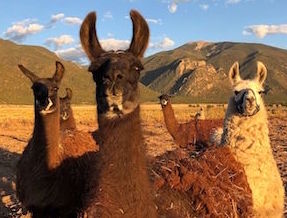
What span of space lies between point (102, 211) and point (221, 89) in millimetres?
155584

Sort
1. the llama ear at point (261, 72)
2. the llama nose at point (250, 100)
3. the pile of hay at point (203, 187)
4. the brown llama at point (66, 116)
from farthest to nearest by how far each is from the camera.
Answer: the brown llama at point (66, 116) < the llama ear at point (261, 72) < the llama nose at point (250, 100) < the pile of hay at point (203, 187)

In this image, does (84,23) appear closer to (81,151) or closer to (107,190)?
(107,190)

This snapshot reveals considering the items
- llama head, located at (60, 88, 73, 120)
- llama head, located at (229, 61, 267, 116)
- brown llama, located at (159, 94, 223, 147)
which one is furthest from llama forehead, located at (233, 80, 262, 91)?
llama head, located at (60, 88, 73, 120)

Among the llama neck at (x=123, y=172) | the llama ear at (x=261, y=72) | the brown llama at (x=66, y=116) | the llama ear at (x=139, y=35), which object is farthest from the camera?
the brown llama at (x=66, y=116)

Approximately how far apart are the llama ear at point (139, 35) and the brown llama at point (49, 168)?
2.14m

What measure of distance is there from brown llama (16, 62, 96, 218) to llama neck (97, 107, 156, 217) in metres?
1.71

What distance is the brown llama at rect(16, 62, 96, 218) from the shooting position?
581 centimetres

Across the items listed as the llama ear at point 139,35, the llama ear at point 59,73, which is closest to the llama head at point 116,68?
the llama ear at point 139,35

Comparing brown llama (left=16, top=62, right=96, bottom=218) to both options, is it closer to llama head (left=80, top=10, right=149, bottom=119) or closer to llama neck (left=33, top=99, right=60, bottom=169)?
llama neck (left=33, top=99, right=60, bottom=169)

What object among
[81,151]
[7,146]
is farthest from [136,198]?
[7,146]

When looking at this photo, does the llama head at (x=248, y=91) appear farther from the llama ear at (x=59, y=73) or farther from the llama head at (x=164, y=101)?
the llama head at (x=164, y=101)

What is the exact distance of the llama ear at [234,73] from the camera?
601 centimetres

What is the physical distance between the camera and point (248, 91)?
5570 millimetres

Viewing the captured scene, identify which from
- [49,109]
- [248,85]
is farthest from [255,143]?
[49,109]
